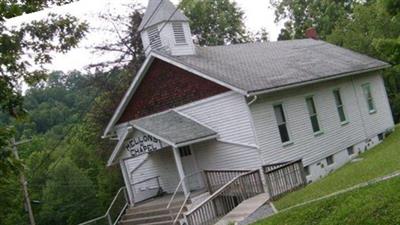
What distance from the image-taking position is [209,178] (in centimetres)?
2019

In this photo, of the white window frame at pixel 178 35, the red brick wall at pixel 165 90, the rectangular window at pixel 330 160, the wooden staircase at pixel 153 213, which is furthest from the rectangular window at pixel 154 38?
the rectangular window at pixel 330 160

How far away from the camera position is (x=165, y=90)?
2320 cm

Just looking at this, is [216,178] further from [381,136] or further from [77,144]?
[77,144]

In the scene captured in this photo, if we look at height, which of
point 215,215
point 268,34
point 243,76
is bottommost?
point 215,215

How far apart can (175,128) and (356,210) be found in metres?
11.1

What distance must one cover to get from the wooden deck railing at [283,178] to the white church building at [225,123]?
0.04 metres

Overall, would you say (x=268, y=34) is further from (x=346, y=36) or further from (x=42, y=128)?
(x=42, y=128)

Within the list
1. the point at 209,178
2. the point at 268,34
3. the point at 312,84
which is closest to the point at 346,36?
the point at 268,34

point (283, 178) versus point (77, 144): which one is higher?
point (77, 144)

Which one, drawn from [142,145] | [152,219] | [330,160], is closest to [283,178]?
[152,219]

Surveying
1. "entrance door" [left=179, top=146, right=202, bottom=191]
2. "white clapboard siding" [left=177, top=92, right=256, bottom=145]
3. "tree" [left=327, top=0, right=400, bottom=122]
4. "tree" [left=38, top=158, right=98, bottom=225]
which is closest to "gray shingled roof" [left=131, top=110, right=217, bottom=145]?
"white clapboard siding" [left=177, top=92, right=256, bottom=145]

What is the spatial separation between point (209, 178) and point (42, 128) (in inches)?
1252

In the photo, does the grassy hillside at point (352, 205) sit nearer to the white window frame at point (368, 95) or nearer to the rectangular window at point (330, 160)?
the rectangular window at point (330, 160)

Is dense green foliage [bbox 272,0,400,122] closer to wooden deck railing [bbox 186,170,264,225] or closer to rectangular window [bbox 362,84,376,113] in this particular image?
rectangular window [bbox 362,84,376,113]
